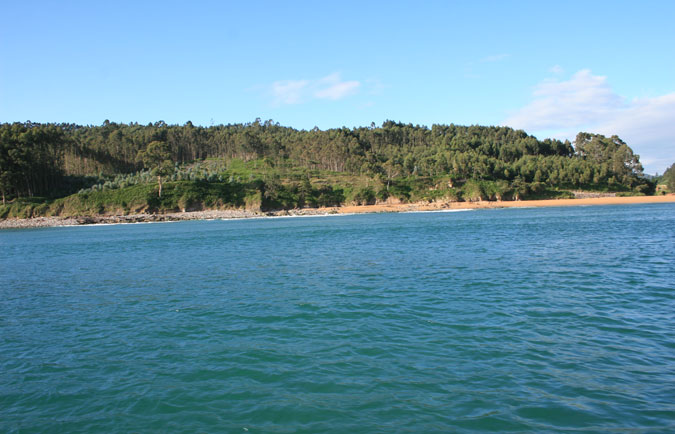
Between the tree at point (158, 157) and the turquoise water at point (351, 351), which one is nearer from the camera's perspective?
the turquoise water at point (351, 351)

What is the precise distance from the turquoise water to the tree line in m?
95.9

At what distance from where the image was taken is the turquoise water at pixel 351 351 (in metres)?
6.29

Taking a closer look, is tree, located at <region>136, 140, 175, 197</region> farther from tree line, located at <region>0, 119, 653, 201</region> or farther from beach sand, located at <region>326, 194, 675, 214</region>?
beach sand, located at <region>326, 194, 675, 214</region>

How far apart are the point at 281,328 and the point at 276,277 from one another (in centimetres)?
706

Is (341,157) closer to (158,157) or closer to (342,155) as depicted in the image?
(342,155)

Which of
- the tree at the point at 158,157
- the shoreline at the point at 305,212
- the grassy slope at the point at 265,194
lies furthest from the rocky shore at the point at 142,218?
the tree at the point at 158,157

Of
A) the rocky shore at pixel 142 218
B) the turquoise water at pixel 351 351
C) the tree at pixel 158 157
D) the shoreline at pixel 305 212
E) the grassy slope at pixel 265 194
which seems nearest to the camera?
the turquoise water at pixel 351 351

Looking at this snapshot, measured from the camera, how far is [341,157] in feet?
472

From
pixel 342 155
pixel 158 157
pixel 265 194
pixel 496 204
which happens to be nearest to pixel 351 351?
pixel 265 194

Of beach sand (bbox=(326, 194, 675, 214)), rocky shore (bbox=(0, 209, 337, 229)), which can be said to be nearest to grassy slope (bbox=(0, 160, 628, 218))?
rocky shore (bbox=(0, 209, 337, 229))

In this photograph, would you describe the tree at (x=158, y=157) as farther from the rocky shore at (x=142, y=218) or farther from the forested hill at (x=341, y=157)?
the rocky shore at (x=142, y=218)

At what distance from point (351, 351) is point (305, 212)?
87961 millimetres

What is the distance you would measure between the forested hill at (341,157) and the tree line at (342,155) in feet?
0.87

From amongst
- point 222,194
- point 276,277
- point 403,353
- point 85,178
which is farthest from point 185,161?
point 403,353
